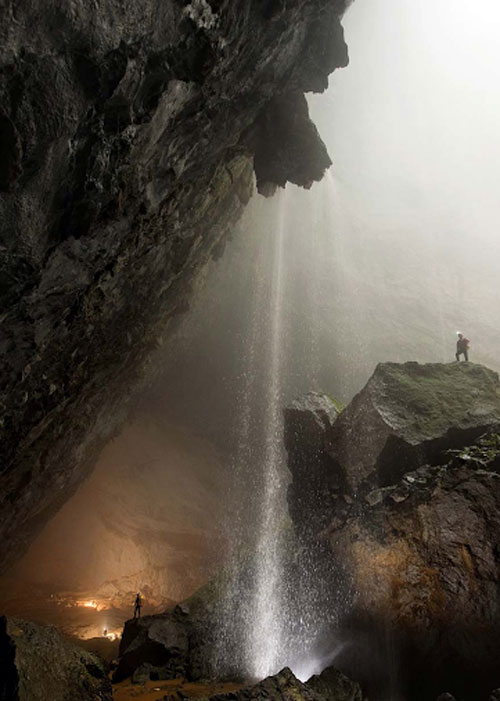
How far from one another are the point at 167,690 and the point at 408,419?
41.2 ft

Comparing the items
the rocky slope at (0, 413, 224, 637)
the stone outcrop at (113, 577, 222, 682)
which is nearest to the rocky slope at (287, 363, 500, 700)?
the stone outcrop at (113, 577, 222, 682)

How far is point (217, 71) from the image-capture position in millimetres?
8484

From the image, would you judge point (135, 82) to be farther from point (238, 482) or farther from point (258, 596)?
point (238, 482)

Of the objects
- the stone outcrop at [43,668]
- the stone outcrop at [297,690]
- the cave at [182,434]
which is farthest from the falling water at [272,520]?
the stone outcrop at [43,668]

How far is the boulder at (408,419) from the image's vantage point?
15.4 meters

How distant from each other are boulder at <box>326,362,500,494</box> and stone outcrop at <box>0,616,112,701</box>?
37.7 ft

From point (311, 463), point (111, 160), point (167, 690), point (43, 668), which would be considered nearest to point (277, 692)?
point (167, 690)

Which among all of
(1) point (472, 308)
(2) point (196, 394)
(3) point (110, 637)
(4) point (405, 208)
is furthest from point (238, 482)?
(4) point (405, 208)

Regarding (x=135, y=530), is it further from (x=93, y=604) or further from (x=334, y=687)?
(x=334, y=687)

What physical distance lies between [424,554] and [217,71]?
598 inches

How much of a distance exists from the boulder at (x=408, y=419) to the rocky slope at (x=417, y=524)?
0.16 ft

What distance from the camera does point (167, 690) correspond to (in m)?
11.8

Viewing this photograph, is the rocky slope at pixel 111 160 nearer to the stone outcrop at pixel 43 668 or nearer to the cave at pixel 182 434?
the cave at pixel 182 434

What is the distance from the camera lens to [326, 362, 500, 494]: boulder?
1544 centimetres
